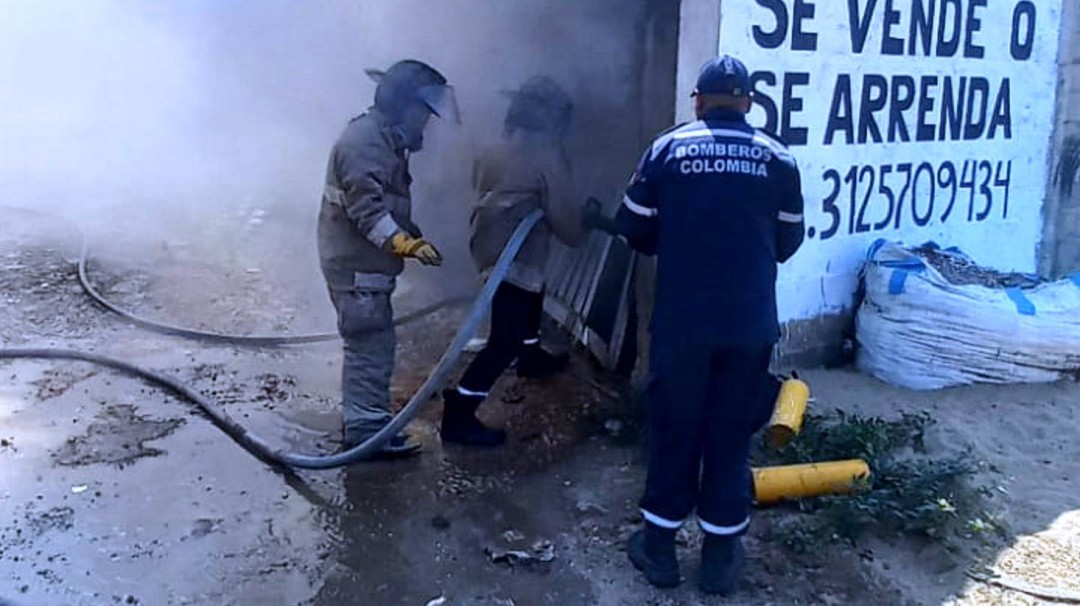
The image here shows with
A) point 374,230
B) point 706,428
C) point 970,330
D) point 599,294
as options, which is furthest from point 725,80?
point 599,294

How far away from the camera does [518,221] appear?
16.1ft

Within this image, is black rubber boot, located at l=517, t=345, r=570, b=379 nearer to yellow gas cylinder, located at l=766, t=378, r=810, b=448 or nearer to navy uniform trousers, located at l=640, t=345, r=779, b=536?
yellow gas cylinder, located at l=766, t=378, r=810, b=448

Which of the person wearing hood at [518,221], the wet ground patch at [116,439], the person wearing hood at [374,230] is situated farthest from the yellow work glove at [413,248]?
the wet ground patch at [116,439]

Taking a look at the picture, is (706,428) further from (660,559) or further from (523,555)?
(523,555)

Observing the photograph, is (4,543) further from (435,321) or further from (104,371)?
(435,321)

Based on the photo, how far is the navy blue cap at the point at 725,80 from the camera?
3459 mm

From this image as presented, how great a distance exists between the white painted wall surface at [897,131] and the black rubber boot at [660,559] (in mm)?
2221

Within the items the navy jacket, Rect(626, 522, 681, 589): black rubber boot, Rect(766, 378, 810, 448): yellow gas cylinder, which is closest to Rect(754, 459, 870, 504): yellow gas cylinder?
Rect(766, 378, 810, 448): yellow gas cylinder

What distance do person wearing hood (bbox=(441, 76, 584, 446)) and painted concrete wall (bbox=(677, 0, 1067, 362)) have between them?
748 millimetres

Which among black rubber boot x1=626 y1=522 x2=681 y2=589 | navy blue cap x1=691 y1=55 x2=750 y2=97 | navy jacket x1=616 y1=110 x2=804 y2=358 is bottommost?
black rubber boot x1=626 y1=522 x2=681 y2=589

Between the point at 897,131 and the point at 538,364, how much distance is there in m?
2.46

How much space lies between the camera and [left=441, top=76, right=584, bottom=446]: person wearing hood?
16.0ft

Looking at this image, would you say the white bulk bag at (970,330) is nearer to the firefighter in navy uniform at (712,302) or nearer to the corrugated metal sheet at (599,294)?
the corrugated metal sheet at (599,294)

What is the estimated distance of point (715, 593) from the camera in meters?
3.59
